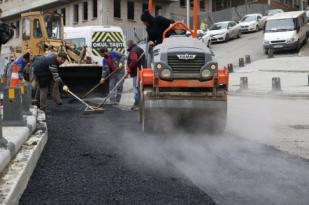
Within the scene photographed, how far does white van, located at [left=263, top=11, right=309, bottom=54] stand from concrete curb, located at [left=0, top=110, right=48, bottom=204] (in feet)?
76.4

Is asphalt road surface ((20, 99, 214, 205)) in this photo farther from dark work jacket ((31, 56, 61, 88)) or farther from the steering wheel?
dark work jacket ((31, 56, 61, 88))

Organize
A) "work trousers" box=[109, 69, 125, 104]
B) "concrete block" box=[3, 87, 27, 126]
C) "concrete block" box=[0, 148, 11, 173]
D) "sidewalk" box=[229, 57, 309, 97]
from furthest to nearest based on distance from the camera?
"sidewalk" box=[229, 57, 309, 97]
"work trousers" box=[109, 69, 125, 104]
"concrete block" box=[3, 87, 27, 126]
"concrete block" box=[0, 148, 11, 173]

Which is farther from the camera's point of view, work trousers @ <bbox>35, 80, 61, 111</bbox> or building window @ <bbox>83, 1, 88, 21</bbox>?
building window @ <bbox>83, 1, 88, 21</bbox>

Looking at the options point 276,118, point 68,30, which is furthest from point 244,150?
point 68,30

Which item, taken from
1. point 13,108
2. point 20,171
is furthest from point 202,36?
point 20,171

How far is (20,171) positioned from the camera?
5402mm

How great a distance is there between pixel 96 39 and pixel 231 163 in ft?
53.8

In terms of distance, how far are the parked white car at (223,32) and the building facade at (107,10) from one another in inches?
255

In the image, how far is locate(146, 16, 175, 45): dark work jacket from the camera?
32.3 feet

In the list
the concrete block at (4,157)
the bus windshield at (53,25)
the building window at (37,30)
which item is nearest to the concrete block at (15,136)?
the concrete block at (4,157)

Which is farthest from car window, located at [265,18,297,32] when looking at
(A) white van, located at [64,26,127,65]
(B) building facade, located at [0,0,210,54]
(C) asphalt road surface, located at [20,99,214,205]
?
(C) asphalt road surface, located at [20,99,214,205]

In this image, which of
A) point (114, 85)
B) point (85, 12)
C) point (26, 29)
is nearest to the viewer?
point (114, 85)

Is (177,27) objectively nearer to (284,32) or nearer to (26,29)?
(26,29)

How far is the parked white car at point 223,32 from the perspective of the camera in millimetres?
36562
